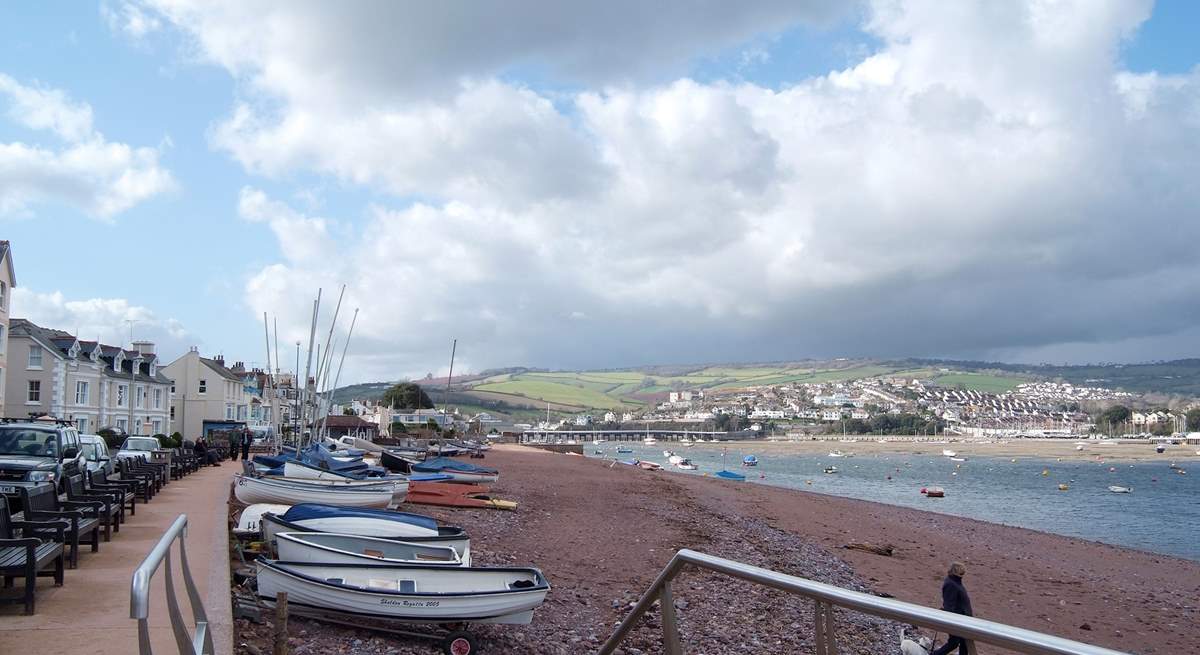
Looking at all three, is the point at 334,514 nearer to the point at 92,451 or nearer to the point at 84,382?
the point at 92,451

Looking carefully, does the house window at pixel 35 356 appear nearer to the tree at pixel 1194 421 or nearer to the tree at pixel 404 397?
the tree at pixel 404 397

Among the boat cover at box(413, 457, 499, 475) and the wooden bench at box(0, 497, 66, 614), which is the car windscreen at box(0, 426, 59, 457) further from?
the boat cover at box(413, 457, 499, 475)

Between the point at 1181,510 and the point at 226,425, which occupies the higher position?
the point at 226,425

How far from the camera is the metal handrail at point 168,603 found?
372 centimetres

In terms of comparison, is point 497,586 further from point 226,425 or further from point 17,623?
point 226,425

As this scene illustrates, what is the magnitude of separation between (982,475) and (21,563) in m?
87.4

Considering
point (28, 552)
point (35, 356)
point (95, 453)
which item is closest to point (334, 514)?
point (28, 552)

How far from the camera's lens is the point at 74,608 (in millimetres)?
8945

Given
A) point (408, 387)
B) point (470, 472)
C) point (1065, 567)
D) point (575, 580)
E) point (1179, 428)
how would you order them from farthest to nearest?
point (1179, 428) → point (408, 387) → point (470, 472) → point (1065, 567) → point (575, 580)

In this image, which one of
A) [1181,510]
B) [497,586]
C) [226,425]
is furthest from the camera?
[226,425]

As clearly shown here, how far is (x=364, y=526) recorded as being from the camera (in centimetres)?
1467

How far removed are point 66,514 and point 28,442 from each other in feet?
29.1

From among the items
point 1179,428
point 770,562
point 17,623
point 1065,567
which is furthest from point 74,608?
point 1179,428

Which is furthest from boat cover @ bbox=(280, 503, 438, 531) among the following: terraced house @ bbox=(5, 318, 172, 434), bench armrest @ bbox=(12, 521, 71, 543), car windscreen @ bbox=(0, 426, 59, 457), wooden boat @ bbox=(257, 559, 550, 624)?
terraced house @ bbox=(5, 318, 172, 434)
